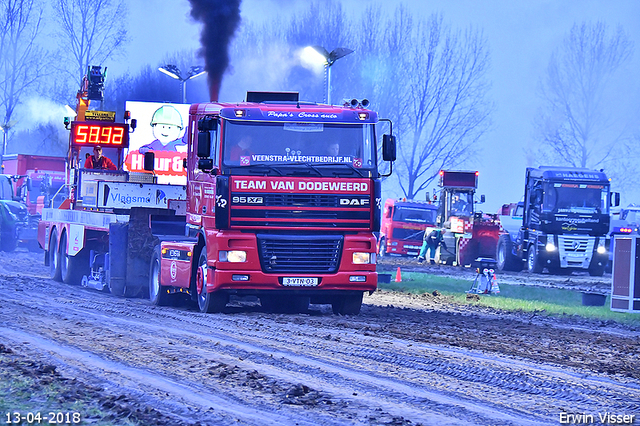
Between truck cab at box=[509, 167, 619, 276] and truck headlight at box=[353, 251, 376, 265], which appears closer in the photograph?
truck headlight at box=[353, 251, 376, 265]

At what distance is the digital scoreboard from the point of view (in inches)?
958

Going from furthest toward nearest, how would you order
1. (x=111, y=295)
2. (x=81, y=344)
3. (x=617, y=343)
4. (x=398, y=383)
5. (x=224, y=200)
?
(x=111, y=295)
(x=224, y=200)
(x=617, y=343)
(x=81, y=344)
(x=398, y=383)

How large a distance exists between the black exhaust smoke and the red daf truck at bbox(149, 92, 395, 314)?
16.3 metres

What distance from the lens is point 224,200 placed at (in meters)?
14.8

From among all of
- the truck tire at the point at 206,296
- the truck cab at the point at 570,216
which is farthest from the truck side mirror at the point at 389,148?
the truck cab at the point at 570,216

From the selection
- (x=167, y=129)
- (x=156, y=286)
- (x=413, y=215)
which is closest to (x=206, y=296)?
(x=156, y=286)

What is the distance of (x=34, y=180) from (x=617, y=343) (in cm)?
3260

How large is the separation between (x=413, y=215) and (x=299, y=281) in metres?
32.9

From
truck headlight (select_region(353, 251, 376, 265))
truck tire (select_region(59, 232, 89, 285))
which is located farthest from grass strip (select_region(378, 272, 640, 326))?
truck tire (select_region(59, 232, 89, 285))

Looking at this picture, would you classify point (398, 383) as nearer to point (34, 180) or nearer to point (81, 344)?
point (81, 344)

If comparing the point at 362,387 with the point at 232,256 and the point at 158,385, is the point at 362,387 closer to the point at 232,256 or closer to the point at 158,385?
the point at 158,385

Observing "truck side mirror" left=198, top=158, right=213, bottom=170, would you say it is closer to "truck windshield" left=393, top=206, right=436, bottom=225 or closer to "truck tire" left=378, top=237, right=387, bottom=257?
"truck windshield" left=393, top=206, right=436, bottom=225

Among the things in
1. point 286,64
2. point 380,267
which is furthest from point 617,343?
point 286,64

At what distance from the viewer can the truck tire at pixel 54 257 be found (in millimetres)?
22991
